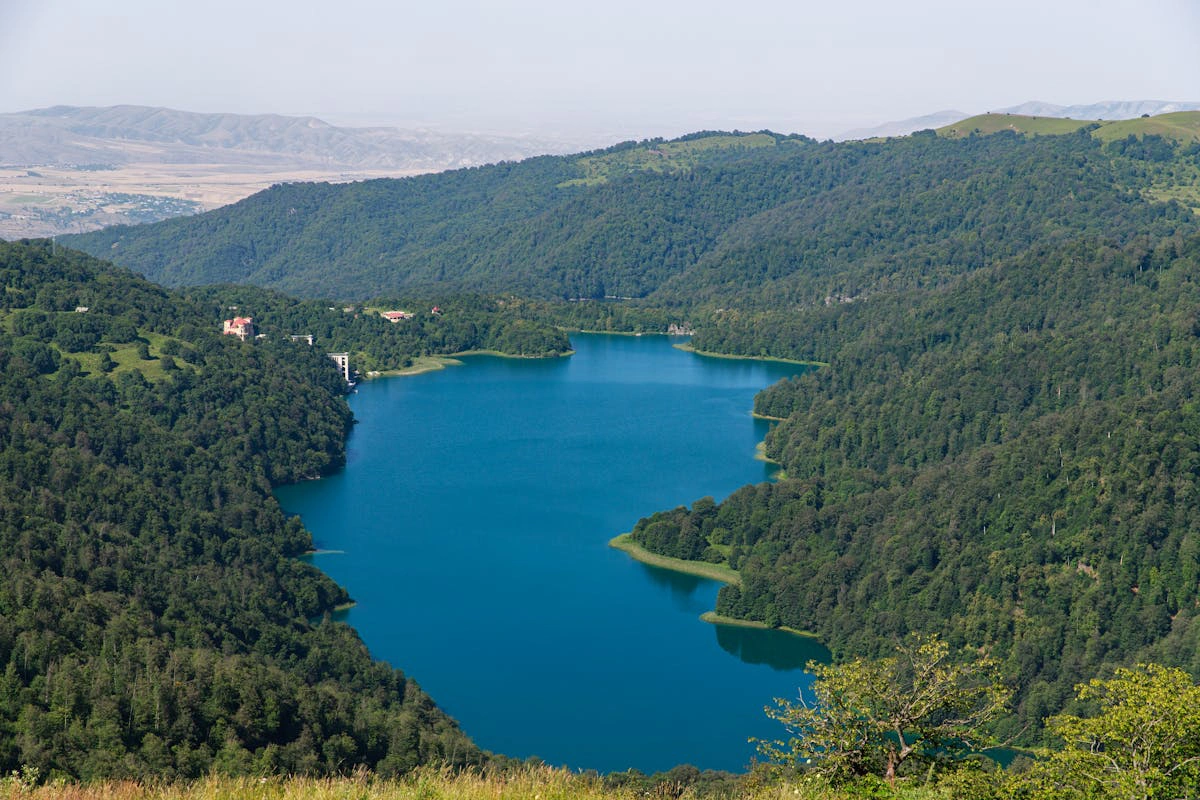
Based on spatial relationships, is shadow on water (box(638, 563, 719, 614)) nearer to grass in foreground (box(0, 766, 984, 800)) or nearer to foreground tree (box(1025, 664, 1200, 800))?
foreground tree (box(1025, 664, 1200, 800))

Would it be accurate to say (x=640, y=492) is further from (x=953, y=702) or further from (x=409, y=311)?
(x=409, y=311)

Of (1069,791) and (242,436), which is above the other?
(1069,791)

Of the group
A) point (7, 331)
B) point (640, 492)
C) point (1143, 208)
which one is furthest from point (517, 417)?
point (1143, 208)

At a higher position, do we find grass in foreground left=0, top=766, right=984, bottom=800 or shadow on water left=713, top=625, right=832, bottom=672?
grass in foreground left=0, top=766, right=984, bottom=800

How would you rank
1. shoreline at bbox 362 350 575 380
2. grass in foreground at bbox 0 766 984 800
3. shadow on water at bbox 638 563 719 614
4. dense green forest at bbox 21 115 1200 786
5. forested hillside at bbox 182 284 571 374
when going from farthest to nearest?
forested hillside at bbox 182 284 571 374, shoreline at bbox 362 350 575 380, shadow on water at bbox 638 563 719 614, dense green forest at bbox 21 115 1200 786, grass in foreground at bbox 0 766 984 800

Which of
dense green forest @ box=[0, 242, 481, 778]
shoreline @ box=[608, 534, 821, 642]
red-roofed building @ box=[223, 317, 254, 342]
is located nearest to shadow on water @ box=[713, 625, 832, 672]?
shoreline @ box=[608, 534, 821, 642]

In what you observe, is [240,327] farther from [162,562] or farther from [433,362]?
[162,562]

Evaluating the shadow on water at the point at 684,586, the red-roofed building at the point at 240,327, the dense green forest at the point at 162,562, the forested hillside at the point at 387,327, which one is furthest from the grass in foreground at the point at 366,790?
the forested hillside at the point at 387,327
